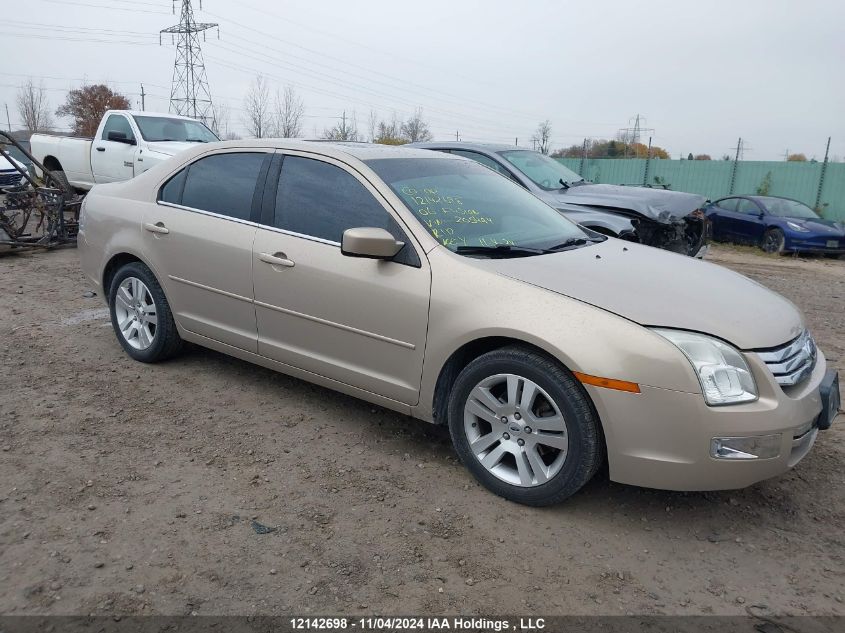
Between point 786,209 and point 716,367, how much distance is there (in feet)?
45.5

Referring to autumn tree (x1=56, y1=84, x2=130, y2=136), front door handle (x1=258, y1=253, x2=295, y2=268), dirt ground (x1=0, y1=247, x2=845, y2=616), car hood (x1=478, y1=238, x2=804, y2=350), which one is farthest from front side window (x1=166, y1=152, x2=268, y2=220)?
autumn tree (x1=56, y1=84, x2=130, y2=136)

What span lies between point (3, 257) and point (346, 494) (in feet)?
25.8

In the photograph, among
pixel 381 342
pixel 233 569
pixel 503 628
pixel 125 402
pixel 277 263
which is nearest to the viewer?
pixel 503 628

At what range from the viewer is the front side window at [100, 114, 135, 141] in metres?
11.4

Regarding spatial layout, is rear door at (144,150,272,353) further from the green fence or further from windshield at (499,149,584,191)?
the green fence

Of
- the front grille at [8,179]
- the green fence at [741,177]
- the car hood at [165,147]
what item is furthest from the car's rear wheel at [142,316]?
the green fence at [741,177]

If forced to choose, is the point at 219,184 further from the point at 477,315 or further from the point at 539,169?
the point at 539,169

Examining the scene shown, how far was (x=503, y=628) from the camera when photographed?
2.48 meters

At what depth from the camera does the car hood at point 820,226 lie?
13.9m

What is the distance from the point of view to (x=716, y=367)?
2.89 metres

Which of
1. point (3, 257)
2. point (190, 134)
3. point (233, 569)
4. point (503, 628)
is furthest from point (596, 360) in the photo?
point (190, 134)

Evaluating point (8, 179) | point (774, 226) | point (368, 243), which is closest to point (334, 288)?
point (368, 243)

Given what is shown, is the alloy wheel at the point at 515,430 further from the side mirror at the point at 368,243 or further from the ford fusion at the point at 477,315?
the side mirror at the point at 368,243

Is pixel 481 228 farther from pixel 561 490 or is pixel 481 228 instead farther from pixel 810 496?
pixel 810 496
